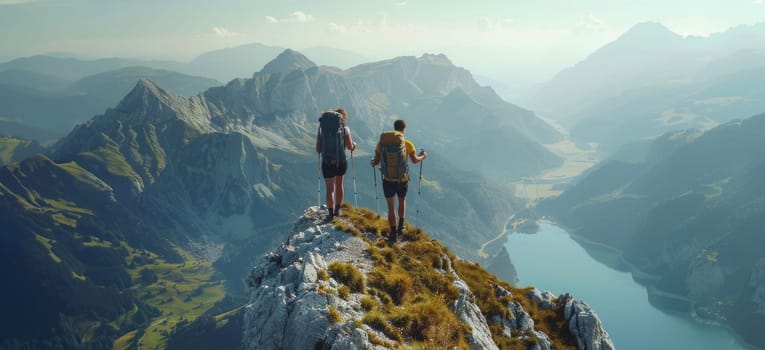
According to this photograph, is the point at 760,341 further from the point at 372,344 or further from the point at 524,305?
the point at 372,344

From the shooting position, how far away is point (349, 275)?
53.5 ft

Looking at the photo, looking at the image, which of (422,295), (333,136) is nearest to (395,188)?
(333,136)

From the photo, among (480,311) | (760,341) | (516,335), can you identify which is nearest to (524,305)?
(516,335)

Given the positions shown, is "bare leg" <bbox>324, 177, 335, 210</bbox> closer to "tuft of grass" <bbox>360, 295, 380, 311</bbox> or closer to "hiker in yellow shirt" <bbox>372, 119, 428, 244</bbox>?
"hiker in yellow shirt" <bbox>372, 119, 428, 244</bbox>

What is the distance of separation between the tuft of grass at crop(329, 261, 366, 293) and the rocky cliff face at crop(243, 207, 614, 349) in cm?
5

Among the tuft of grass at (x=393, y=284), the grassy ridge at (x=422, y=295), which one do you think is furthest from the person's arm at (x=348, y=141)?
the tuft of grass at (x=393, y=284)

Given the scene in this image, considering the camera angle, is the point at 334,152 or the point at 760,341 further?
the point at 760,341

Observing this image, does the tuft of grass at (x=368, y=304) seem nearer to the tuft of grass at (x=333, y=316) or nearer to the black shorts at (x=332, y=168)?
the tuft of grass at (x=333, y=316)

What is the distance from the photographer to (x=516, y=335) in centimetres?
2053

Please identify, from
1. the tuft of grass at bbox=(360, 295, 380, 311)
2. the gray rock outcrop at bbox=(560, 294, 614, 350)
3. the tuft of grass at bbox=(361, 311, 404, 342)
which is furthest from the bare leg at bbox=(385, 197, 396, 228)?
the gray rock outcrop at bbox=(560, 294, 614, 350)

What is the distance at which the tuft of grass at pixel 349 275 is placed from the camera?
15914mm

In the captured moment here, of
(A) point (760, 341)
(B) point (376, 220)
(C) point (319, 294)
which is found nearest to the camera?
(C) point (319, 294)

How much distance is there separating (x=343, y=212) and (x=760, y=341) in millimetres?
251435

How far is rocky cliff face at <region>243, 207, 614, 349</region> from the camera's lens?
13.6 meters
